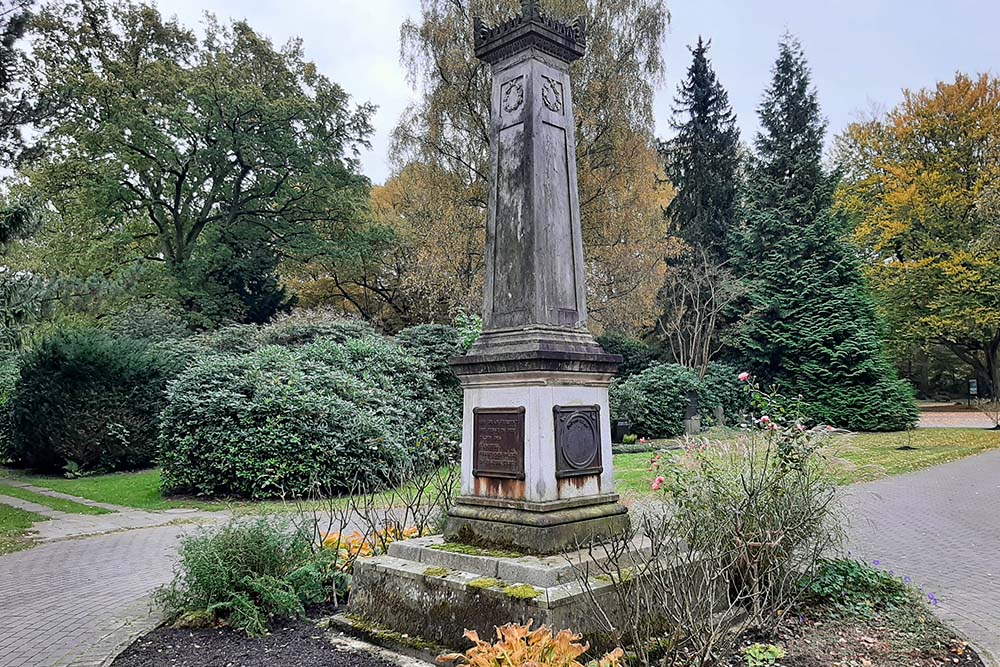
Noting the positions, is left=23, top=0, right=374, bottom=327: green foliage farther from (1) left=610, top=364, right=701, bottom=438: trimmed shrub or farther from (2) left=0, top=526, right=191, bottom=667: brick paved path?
(2) left=0, top=526, right=191, bottom=667: brick paved path

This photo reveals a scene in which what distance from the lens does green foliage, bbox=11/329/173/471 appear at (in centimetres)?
1542

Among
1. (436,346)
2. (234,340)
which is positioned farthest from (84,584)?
(234,340)

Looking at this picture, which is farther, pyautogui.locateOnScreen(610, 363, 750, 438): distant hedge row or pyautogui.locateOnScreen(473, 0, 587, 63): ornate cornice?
pyautogui.locateOnScreen(610, 363, 750, 438): distant hedge row

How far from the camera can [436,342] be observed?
17766mm

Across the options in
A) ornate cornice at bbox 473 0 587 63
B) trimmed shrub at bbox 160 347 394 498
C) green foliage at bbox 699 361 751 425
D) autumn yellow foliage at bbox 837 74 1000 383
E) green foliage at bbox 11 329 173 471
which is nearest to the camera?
ornate cornice at bbox 473 0 587 63

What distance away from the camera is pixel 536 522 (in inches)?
184

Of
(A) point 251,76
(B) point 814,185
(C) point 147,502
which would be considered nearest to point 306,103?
(A) point 251,76

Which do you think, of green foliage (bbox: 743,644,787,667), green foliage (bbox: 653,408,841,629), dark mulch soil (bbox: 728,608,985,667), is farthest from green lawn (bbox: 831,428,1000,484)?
green foliage (bbox: 743,644,787,667)

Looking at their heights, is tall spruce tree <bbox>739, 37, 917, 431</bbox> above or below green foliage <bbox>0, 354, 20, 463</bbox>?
above

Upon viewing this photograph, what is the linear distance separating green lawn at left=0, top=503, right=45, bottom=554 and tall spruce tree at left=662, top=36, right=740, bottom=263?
24.0m

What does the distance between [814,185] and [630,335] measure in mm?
9220

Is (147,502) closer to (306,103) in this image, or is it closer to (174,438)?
(174,438)

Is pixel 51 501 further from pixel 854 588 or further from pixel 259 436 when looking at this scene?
pixel 854 588

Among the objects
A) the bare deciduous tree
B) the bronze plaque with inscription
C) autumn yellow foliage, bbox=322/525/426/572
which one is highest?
the bare deciduous tree
